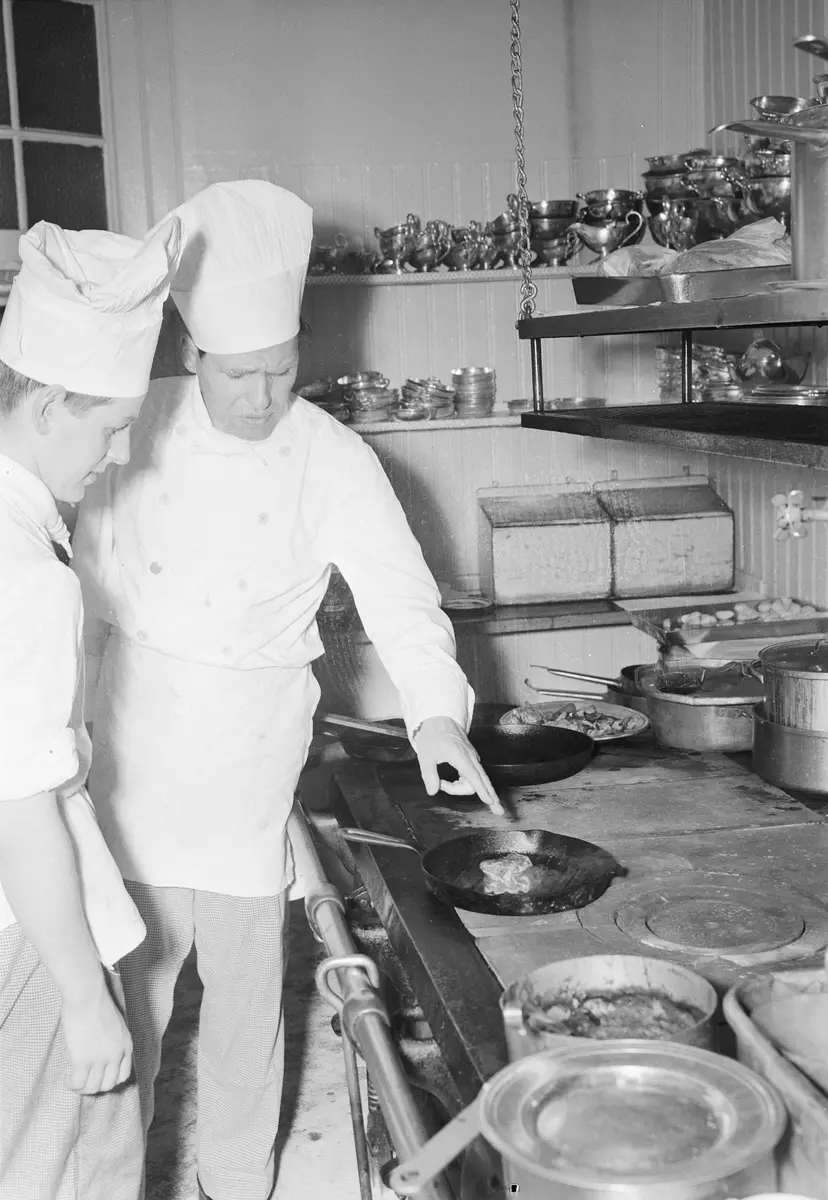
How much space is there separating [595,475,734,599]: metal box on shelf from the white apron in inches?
90.2

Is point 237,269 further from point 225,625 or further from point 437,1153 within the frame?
point 437,1153

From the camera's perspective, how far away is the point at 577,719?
2744mm

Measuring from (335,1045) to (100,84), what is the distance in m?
3.36

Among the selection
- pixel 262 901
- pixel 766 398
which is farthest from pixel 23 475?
pixel 766 398

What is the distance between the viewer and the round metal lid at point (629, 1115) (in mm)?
969

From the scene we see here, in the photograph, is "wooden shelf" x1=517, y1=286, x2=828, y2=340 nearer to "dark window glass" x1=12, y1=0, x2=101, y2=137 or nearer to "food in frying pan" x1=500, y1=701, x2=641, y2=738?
"food in frying pan" x1=500, y1=701, x2=641, y2=738

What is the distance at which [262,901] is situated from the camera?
242 centimetres

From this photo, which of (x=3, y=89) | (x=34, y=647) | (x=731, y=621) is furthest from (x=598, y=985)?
(x=3, y=89)

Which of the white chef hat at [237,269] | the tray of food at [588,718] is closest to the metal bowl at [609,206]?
the tray of food at [588,718]

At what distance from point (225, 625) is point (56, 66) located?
9.80 feet

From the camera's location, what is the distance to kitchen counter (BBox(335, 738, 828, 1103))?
1.57 m

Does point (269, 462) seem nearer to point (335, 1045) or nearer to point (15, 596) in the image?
point (15, 596)

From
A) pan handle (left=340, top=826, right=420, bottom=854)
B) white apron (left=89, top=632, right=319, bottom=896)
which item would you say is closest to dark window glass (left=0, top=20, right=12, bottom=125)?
white apron (left=89, top=632, right=319, bottom=896)

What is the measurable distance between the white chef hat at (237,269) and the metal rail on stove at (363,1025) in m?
0.91
